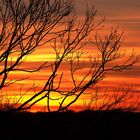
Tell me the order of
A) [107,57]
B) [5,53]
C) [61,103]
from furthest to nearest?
[107,57]
[61,103]
[5,53]

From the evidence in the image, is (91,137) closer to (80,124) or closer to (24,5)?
(80,124)

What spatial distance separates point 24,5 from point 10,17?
0.52m

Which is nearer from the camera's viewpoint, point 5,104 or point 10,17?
point 10,17

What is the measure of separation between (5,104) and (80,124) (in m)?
8.13

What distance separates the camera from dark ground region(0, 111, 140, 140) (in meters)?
22.5

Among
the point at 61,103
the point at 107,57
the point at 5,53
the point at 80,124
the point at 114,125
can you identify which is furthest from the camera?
the point at 114,125

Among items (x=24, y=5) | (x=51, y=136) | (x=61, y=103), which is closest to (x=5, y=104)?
(x=61, y=103)

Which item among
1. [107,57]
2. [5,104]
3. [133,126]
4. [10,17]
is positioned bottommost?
[133,126]

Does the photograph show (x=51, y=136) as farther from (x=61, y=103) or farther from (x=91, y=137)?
(x=61, y=103)

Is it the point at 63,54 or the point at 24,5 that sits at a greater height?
the point at 24,5

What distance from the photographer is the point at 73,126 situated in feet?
82.4

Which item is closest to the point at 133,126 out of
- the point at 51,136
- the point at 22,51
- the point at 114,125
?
the point at 114,125

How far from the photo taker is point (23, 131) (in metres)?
23.9

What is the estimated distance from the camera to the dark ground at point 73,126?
22.5m
